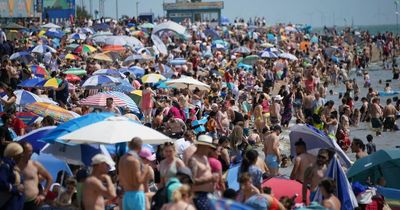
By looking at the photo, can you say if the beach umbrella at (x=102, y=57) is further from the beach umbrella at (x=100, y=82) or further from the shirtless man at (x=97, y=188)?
the shirtless man at (x=97, y=188)

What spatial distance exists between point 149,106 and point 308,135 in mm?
7508

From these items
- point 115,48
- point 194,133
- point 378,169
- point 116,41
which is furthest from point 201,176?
point 116,41

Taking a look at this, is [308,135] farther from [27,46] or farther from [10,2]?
[10,2]

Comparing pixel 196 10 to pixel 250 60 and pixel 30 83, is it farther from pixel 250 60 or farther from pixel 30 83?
pixel 30 83

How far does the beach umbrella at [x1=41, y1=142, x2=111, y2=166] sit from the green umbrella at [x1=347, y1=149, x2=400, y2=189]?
14.2 feet

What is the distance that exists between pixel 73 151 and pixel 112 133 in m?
0.94

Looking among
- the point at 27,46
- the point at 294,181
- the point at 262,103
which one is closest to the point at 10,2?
the point at 27,46

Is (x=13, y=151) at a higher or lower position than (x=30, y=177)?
higher

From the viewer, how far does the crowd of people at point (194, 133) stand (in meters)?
9.57

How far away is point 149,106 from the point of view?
800 inches

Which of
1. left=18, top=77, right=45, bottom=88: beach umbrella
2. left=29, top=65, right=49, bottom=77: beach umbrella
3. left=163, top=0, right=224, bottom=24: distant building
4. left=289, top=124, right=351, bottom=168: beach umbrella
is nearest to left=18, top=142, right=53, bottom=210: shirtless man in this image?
left=289, top=124, right=351, bottom=168: beach umbrella

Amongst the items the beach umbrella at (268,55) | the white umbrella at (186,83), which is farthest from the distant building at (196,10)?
the white umbrella at (186,83)

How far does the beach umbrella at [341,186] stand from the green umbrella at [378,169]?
204 cm

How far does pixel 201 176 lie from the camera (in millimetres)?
10008
